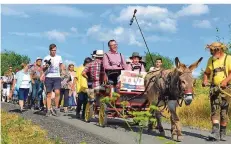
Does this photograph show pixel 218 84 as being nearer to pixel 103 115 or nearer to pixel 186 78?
pixel 186 78

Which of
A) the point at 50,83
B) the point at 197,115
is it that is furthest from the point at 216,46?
the point at 50,83

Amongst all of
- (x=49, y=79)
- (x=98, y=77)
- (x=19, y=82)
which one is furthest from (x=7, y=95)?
(x=98, y=77)

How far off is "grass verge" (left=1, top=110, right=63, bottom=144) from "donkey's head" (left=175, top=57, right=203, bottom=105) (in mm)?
2575

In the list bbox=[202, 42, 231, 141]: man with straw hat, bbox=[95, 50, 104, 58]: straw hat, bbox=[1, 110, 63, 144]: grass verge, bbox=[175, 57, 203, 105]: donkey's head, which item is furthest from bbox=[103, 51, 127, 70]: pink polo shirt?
bbox=[175, 57, 203, 105]: donkey's head

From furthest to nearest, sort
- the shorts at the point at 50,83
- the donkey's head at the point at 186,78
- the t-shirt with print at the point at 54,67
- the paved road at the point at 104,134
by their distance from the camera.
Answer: the shorts at the point at 50,83
the t-shirt with print at the point at 54,67
the paved road at the point at 104,134
the donkey's head at the point at 186,78

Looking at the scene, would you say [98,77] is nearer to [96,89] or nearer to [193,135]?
[96,89]

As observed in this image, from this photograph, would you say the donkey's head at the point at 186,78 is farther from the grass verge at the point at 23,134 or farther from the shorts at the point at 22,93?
the shorts at the point at 22,93

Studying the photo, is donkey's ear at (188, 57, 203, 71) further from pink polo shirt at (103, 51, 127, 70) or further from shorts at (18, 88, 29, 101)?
shorts at (18, 88, 29, 101)

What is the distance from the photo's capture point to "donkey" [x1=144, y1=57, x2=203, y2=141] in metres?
9.21

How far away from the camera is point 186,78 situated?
9.21m

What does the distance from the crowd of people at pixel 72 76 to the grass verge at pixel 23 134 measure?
7.37 feet

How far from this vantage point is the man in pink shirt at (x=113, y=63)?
1176 cm

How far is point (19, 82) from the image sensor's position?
51.8 ft

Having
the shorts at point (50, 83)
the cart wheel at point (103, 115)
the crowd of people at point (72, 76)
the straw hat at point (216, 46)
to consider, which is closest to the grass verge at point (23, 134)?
the cart wheel at point (103, 115)
